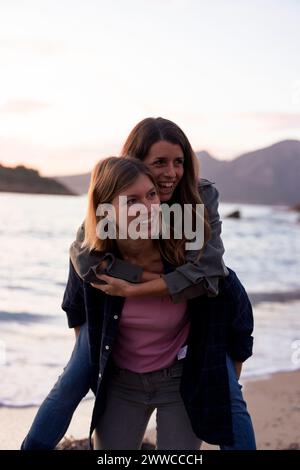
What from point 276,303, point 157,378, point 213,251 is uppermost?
point 213,251

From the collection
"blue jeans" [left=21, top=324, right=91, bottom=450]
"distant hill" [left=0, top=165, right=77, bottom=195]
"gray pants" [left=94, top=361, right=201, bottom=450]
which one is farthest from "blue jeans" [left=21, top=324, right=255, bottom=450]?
"distant hill" [left=0, top=165, right=77, bottom=195]

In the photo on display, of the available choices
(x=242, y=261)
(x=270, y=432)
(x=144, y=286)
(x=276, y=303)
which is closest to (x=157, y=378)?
(x=144, y=286)

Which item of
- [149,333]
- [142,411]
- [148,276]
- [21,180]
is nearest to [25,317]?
[142,411]

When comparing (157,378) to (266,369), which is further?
(266,369)

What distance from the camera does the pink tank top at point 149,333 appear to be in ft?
8.98

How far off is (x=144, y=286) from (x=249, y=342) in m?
0.60

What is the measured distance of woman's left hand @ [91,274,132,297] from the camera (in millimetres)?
2607

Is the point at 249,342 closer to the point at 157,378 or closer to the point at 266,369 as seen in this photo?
the point at 157,378

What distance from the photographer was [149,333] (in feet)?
9.10

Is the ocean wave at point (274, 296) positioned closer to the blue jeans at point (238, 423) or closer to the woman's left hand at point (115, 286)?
the blue jeans at point (238, 423)

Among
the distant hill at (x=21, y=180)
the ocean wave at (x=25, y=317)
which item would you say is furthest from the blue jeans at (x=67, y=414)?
the distant hill at (x=21, y=180)

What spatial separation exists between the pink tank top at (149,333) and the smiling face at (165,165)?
0.47 meters

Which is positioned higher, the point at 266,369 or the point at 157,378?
the point at 157,378

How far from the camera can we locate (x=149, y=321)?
107 inches
